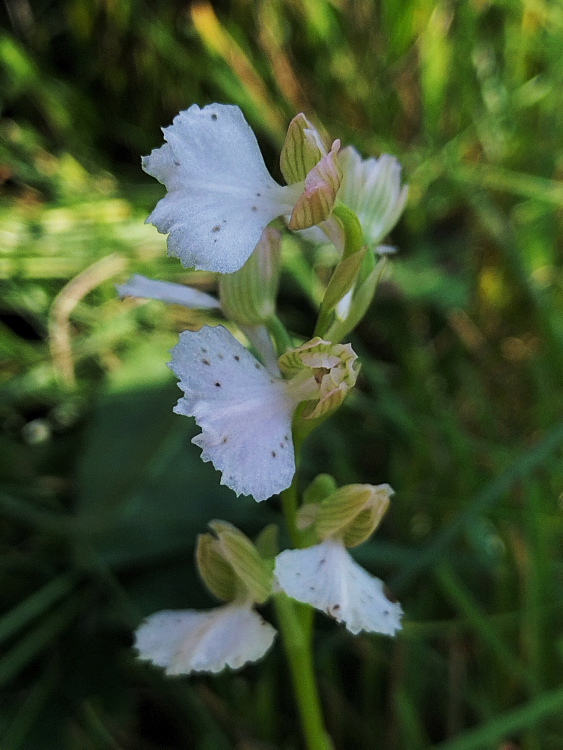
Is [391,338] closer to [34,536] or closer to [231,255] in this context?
[34,536]

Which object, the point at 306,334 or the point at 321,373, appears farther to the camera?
the point at 306,334

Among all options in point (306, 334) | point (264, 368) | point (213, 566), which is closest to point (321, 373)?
point (264, 368)

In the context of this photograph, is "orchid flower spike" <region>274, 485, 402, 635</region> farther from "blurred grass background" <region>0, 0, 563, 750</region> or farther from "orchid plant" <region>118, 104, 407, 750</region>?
"blurred grass background" <region>0, 0, 563, 750</region>

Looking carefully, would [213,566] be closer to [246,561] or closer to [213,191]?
[246,561]

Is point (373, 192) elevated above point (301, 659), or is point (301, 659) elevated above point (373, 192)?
point (373, 192)

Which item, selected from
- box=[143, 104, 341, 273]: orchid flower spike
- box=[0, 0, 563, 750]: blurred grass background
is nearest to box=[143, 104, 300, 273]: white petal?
box=[143, 104, 341, 273]: orchid flower spike

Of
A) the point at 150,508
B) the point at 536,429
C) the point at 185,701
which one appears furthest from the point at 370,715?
the point at 536,429

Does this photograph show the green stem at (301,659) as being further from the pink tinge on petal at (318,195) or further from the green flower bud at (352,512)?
the pink tinge on petal at (318,195)
